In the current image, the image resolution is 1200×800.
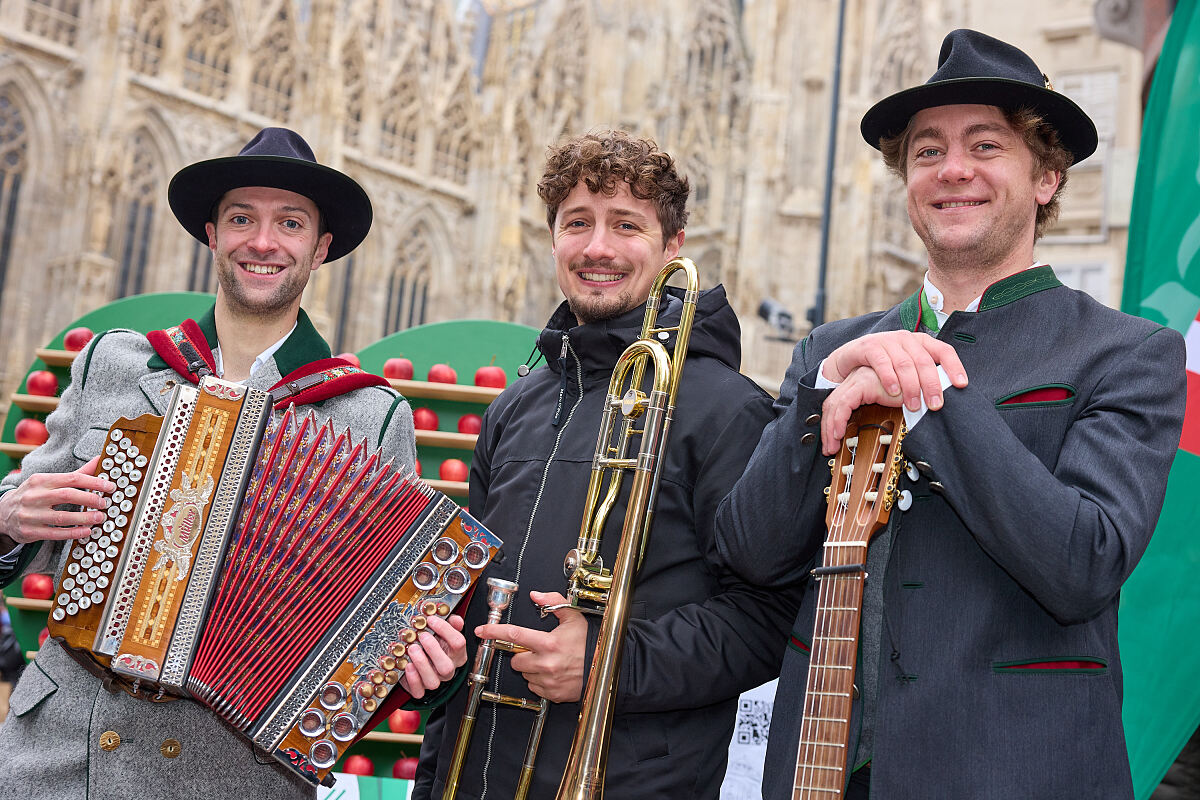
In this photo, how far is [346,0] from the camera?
2700 centimetres

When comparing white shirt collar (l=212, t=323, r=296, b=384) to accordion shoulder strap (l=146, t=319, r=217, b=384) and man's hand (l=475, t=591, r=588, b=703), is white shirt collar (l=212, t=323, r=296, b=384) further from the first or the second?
man's hand (l=475, t=591, r=588, b=703)

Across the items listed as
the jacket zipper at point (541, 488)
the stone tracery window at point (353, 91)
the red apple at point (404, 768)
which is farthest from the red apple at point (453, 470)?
the stone tracery window at point (353, 91)

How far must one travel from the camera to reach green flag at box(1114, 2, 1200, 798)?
3.37m

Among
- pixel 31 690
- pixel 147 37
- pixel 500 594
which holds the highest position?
pixel 147 37

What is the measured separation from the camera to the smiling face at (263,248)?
2.96 m

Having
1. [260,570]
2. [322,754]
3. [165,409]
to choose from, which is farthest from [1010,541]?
[165,409]

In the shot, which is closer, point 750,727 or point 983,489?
point 983,489

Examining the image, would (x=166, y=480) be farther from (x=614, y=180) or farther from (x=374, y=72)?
(x=374, y=72)

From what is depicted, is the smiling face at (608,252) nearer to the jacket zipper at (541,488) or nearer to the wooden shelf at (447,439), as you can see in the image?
the jacket zipper at (541,488)

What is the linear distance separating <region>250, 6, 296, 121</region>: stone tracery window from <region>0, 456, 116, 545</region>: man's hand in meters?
24.4

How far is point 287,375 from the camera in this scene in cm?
295

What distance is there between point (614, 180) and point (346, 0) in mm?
26922

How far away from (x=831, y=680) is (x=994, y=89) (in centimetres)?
126

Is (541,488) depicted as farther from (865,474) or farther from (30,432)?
(30,432)
